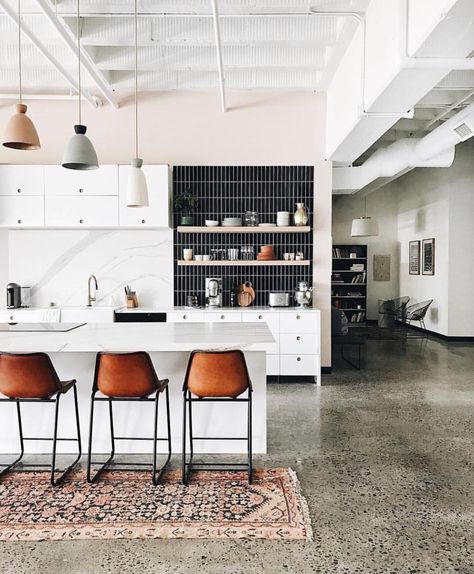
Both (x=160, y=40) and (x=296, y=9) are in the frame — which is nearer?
(x=296, y=9)

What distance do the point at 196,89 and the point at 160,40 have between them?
147 cm

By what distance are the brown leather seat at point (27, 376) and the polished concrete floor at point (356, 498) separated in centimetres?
92

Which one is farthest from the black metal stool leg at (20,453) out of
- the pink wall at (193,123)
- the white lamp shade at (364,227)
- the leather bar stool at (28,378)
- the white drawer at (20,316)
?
the white lamp shade at (364,227)

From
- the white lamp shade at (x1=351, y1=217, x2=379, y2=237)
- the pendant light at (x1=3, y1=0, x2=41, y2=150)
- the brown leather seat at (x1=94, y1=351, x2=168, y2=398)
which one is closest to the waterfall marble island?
the brown leather seat at (x1=94, y1=351, x2=168, y2=398)

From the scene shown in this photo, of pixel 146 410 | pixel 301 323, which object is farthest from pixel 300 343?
pixel 146 410

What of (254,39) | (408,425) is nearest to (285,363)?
(408,425)

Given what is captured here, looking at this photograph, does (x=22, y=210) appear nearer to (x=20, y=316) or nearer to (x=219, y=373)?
(x=20, y=316)

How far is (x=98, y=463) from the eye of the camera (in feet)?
12.3

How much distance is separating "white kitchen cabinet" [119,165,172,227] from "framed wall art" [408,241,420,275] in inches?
279

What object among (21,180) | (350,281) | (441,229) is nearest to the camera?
(21,180)

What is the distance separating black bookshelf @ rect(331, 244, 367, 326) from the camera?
12727 mm

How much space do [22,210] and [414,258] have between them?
854cm

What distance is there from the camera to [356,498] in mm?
3217

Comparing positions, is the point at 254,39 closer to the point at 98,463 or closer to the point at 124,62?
the point at 124,62
